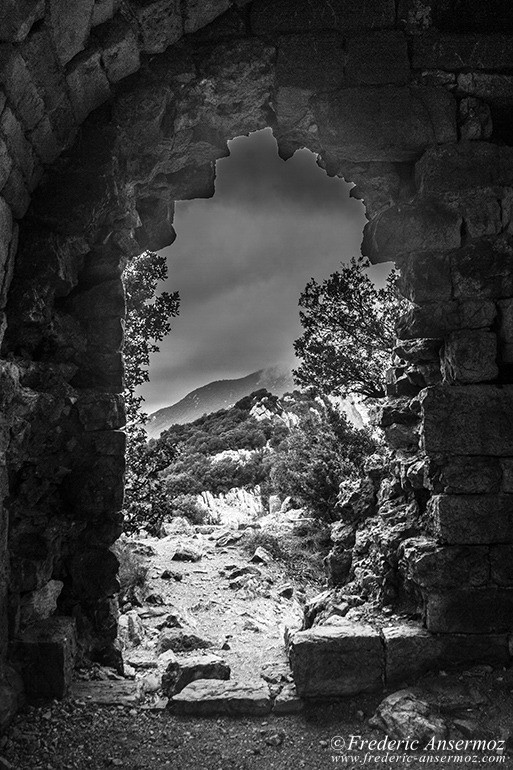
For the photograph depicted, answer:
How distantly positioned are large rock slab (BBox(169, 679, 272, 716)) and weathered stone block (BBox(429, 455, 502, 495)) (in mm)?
2024

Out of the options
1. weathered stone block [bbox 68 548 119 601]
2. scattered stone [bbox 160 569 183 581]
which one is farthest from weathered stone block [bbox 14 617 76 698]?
scattered stone [bbox 160 569 183 581]

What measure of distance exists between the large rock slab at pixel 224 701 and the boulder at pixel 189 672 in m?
0.16

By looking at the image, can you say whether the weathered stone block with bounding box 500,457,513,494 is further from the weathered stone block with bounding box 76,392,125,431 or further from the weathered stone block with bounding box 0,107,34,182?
the weathered stone block with bounding box 0,107,34,182

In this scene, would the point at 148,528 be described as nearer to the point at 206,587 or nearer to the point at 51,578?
the point at 206,587

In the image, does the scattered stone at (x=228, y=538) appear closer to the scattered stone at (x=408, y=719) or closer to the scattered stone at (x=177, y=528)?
the scattered stone at (x=177, y=528)

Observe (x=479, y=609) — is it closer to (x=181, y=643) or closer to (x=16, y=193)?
(x=181, y=643)

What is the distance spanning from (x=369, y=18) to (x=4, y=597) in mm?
5546

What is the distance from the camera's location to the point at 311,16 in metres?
4.47

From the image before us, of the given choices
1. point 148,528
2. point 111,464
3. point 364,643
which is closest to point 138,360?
point 148,528

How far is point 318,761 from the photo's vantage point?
3.14 m

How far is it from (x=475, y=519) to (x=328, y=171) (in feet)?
10.8

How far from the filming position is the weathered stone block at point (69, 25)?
3.38 metres

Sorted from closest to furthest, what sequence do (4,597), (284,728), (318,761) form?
(318,761), (284,728), (4,597)

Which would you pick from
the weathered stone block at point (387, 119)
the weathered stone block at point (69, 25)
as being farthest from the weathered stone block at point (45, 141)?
the weathered stone block at point (387, 119)
